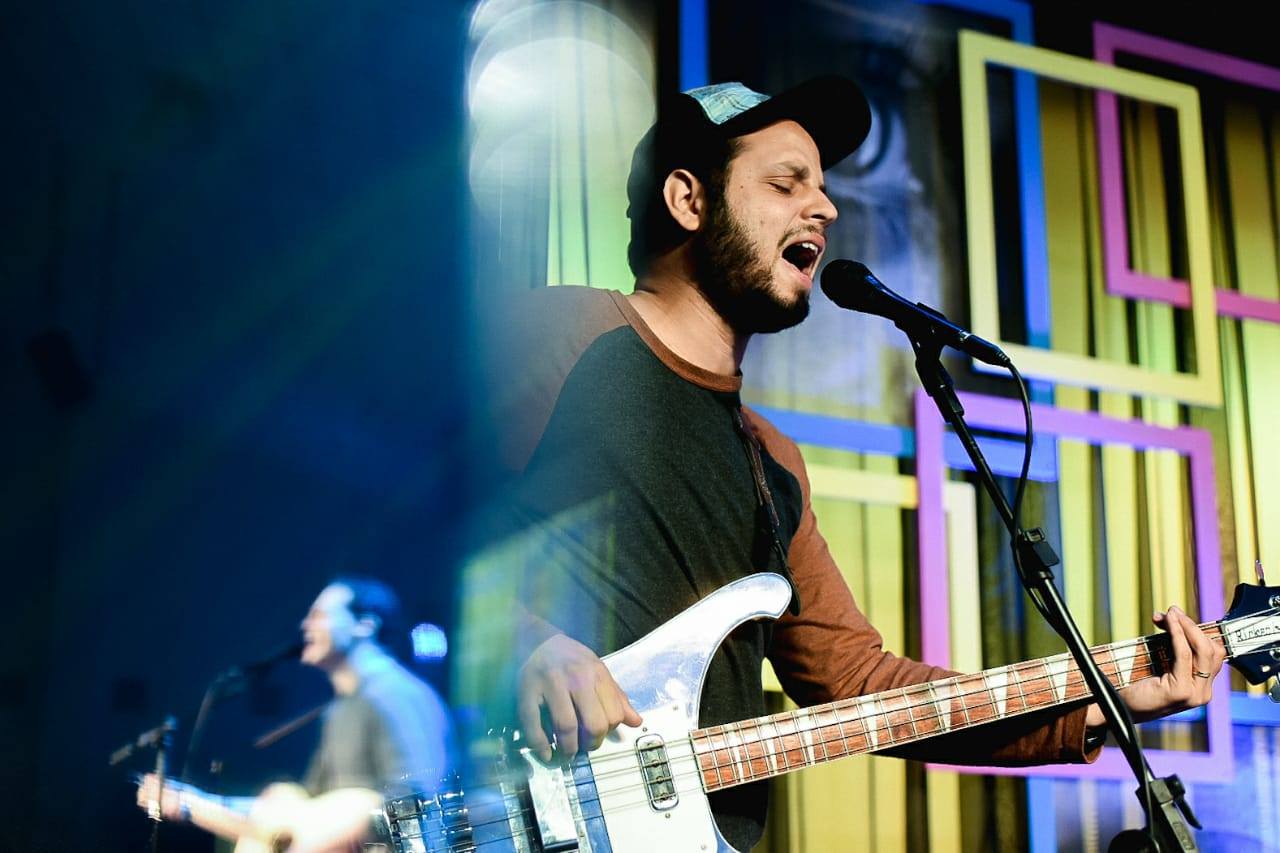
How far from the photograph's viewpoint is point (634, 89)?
252 centimetres

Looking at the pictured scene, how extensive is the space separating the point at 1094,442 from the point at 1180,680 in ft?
3.18

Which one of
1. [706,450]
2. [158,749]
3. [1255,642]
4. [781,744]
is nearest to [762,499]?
[706,450]

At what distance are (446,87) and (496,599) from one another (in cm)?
117

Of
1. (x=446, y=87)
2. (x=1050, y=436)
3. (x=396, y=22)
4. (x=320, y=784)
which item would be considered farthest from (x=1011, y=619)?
(x=396, y=22)

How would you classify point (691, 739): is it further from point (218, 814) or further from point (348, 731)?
point (348, 731)

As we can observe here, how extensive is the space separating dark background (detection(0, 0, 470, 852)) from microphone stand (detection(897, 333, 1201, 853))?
1.21m

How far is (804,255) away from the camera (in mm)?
2174

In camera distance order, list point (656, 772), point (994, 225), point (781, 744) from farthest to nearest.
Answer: point (994, 225) < point (781, 744) < point (656, 772)

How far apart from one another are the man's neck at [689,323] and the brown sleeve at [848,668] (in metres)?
0.17

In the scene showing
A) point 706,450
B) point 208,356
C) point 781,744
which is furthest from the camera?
point 208,356

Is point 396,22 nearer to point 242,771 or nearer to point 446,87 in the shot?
point 446,87

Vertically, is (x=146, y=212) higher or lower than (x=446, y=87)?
lower

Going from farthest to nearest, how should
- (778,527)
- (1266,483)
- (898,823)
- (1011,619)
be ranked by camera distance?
(1266,483), (1011,619), (898,823), (778,527)

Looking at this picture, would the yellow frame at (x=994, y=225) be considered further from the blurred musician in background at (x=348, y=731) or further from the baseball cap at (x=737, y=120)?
the blurred musician in background at (x=348, y=731)
